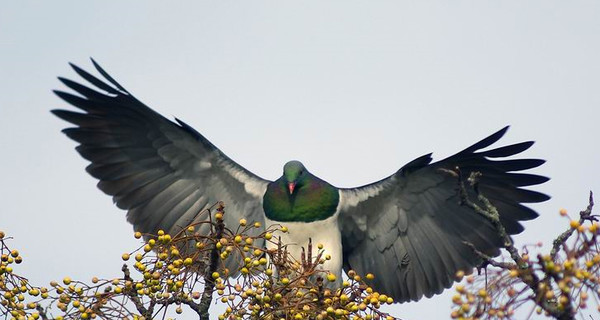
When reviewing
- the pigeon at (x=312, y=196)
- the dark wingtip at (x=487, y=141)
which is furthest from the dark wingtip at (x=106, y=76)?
the dark wingtip at (x=487, y=141)

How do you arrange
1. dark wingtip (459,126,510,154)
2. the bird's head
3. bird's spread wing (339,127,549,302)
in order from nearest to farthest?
1. dark wingtip (459,126,510,154)
2. bird's spread wing (339,127,549,302)
3. the bird's head

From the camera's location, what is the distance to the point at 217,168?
938cm

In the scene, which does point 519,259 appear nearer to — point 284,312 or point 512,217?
point 284,312

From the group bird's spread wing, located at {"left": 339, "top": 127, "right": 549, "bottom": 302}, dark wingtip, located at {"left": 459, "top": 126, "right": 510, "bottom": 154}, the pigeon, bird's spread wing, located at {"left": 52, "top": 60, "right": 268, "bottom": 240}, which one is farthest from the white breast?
dark wingtip, located at {"left": 459, "top": 126, "right": 510, "bottom": 154}

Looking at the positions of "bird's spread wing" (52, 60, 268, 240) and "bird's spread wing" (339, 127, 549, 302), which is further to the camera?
"bird's spread wing" (52, 60, 268, 240)

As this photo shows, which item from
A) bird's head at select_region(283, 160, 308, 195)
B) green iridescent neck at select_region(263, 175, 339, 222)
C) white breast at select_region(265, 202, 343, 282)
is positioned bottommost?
white breast at select_region(265, 202, 343, 282)

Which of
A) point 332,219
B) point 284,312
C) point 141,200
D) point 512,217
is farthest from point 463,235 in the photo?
point 284,312

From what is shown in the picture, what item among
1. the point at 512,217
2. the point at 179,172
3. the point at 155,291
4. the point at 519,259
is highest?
the point at 179,172

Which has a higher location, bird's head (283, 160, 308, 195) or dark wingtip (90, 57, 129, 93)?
dark wingtip (90, 57, 129, 93)

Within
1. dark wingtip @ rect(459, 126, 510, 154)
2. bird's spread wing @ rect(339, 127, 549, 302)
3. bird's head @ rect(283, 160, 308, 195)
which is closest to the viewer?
dark wingtip @ rect(459, 126, 510, 154)

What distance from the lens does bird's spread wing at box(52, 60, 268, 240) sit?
930 centimetres

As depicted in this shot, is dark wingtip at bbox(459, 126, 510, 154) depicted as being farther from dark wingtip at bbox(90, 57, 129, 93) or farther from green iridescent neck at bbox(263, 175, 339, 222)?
dark wingtip at bbox(90, 57, 129, 93)

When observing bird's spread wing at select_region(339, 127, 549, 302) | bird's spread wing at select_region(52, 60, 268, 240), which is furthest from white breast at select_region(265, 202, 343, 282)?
bird's spread wing at select_region(52, 60, 268, 240)

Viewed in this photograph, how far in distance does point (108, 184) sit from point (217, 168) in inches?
39.4
